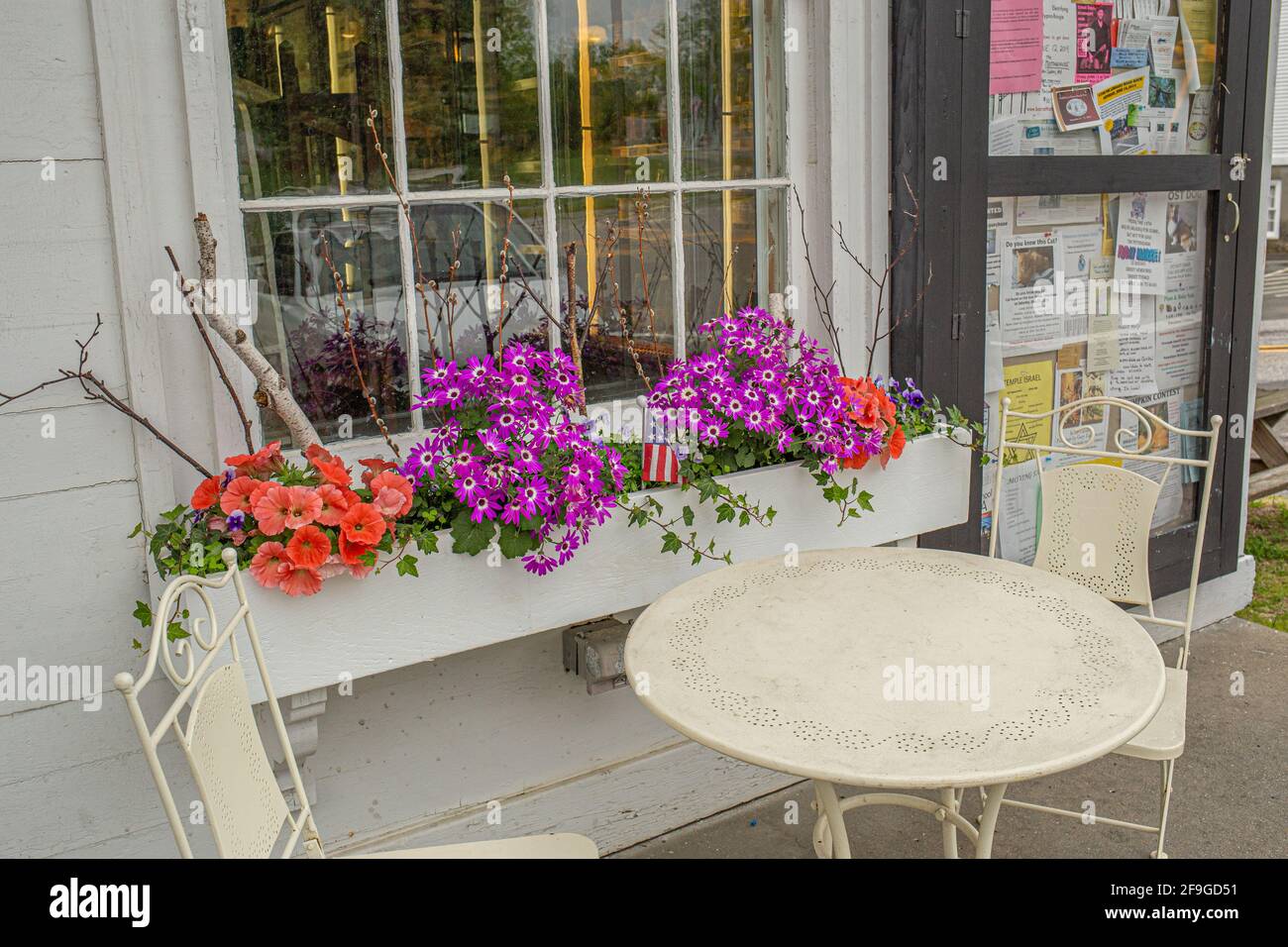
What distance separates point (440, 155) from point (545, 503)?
0.90m

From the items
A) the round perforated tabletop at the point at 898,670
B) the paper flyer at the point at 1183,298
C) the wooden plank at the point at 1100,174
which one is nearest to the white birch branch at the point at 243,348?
the round perforated tabletop at the point at 898,670

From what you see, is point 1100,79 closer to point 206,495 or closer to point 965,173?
point 965,173

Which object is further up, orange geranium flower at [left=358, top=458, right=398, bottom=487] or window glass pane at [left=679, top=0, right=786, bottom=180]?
window glass pane at [left=679, top=0, right=786, bottom=180]

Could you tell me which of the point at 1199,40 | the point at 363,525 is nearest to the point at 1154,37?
the point at 1199,40

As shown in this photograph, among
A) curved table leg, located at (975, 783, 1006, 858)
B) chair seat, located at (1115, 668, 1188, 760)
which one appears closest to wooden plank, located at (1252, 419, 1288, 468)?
chair seat, located at (1115, 668, 1188, 760)

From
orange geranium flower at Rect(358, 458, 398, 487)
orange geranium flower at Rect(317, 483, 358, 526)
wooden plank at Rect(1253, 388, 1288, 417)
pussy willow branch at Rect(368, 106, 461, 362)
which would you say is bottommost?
wooden plank at Rect(1253, 388, 1288, 417)

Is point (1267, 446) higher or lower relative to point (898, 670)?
lower

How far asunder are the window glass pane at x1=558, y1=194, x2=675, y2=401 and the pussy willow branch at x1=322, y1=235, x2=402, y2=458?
57 centimetres

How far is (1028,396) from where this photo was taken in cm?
380

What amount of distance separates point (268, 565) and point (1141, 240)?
3262mm

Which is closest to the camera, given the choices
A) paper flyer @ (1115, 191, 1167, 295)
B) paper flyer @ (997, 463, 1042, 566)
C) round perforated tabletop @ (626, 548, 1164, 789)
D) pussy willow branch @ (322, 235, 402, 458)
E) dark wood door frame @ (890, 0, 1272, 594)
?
round perforated tabletop @ (626, 548, 1164, 789)

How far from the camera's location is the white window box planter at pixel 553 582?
2.21 meters

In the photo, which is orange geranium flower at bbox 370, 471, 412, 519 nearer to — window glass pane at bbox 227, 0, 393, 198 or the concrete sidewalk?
window glass pane at bbox 227, 0, 393, 198

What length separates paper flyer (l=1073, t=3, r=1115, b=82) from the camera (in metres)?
3.70
